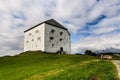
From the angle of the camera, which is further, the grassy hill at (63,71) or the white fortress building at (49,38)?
the white fortress building at (49,38)

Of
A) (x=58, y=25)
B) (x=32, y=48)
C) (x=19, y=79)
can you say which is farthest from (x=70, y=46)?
(x=19, y=79)

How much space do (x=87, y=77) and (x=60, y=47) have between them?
199 feet

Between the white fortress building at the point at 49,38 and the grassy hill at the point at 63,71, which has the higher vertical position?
the white fortress building at the point at 49,38

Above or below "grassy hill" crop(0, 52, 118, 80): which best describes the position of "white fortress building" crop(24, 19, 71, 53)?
Answer: above

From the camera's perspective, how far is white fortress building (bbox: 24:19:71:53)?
256ft

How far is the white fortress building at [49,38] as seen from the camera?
77.9 metres

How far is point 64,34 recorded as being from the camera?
8631 cm

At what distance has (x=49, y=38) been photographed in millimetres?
78938

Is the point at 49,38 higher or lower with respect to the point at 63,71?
higher

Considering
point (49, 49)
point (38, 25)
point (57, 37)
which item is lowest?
point (49, 49)

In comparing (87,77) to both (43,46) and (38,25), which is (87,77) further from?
(38,25)

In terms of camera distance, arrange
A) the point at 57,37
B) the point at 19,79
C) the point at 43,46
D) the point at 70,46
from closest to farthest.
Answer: the point at 19,79 → the point at 43,46 → the point at 57,37 → the point at 70,46

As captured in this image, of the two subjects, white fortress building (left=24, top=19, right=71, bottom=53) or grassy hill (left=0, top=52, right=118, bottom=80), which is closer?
grassy hill (left=0, top=52, right=118, bottom=80)

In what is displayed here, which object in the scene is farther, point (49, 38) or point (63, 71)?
point (49, 38)
